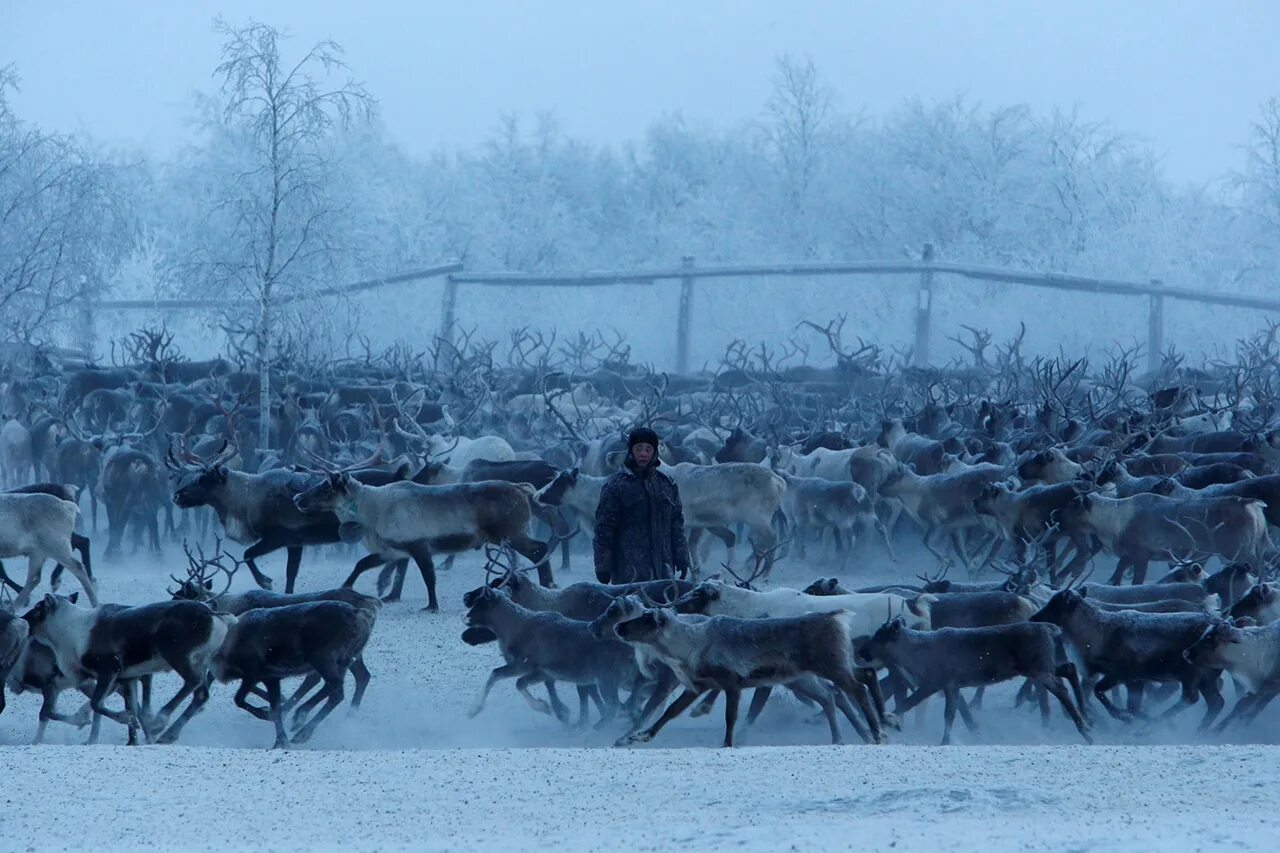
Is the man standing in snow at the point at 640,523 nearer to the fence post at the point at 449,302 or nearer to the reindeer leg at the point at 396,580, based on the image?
the reindeer leg at the point at 396,580

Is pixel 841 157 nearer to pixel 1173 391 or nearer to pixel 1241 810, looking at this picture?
pixel 1173 391

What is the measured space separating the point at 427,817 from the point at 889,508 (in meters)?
9.38

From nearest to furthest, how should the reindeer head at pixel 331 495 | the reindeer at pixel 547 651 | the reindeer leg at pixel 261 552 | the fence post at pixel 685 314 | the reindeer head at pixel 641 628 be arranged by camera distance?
the reindeer head at pixel 641 628, the reindeer at pixel 547 651, the reindeer head at pixel 331 495, the reindeer leg at pixel 261 552, the fence post at pixel 685 314

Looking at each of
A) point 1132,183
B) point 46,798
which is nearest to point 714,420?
point 46,798

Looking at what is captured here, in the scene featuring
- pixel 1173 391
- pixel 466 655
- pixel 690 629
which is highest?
pixel 1173 391

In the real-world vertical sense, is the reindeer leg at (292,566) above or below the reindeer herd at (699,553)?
below

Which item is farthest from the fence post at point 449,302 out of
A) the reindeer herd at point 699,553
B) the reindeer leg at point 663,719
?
the reindeer leg at point 663,719

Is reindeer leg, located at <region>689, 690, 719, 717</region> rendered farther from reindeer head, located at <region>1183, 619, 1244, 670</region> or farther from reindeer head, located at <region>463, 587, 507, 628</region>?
reindeer head, located at <region>1183, 619, 1244, 670</region>

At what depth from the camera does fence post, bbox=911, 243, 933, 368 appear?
2970cm

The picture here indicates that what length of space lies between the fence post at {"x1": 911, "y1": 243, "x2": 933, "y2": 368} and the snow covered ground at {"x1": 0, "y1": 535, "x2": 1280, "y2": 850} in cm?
2198


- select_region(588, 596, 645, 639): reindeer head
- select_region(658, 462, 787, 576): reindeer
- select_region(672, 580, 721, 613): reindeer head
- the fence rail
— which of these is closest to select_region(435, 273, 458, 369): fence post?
the fence rail

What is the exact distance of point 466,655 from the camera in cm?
1071

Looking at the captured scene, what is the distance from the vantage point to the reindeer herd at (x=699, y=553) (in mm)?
8469

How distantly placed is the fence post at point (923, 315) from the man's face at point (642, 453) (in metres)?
21.0
